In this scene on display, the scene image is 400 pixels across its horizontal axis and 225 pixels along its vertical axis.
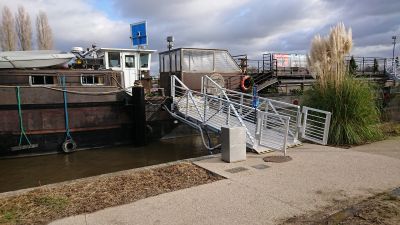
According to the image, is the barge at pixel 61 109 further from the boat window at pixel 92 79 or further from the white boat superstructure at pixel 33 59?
the white boat superstructure at pixel 33 59

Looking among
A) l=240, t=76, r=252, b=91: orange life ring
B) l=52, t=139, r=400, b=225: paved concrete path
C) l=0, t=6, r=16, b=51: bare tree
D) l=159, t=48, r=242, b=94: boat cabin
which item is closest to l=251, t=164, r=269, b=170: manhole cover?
l=52, t=139, r=400, b=225: paved concrete path

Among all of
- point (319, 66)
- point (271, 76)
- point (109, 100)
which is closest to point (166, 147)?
point (109, 100)

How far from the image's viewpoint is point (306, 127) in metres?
9.09

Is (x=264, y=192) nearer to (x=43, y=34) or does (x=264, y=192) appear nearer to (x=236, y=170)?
(x=236, y=170)

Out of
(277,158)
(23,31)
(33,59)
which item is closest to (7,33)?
(23,31)

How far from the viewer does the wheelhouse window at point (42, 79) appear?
11305 millimetres

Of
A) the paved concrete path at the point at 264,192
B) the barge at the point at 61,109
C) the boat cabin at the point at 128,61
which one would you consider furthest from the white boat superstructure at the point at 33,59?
the paved concrete path at the point at 264,192

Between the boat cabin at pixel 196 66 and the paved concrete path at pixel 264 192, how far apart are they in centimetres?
790

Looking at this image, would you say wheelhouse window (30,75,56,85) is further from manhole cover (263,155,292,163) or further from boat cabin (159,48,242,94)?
manhole cover (263,155,292,163)

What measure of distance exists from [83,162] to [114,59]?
591 centimetres

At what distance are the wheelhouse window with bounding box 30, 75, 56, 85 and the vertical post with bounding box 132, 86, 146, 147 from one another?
9.00ft

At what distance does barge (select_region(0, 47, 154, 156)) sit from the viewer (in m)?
10.7

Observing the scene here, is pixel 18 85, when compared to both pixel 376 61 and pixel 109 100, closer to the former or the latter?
pixel 109 100

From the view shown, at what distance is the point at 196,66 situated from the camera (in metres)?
14.8
